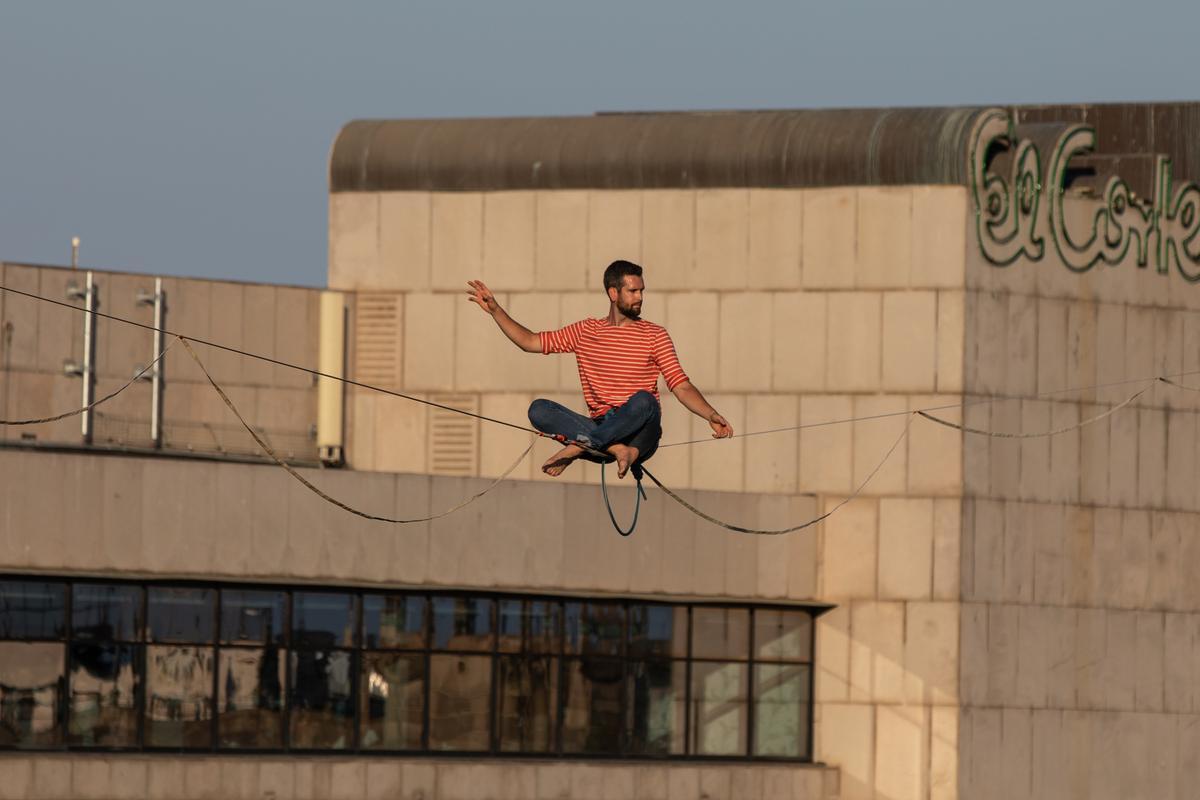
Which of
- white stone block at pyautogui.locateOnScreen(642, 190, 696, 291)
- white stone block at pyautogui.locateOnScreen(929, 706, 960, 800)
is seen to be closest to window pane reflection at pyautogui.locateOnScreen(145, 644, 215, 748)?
white stone block at pyautogui.locateOnScreen(642, 190, 696, 291)

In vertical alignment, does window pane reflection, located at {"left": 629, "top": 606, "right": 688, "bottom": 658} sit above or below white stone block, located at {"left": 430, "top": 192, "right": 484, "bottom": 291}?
below

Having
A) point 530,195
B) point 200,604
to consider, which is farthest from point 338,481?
point 530,195

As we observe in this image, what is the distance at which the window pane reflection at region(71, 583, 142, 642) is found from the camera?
3753cm

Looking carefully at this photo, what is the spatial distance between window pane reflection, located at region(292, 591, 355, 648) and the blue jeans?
Answer: 18396 mm

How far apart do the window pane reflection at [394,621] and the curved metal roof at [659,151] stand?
9765 mm

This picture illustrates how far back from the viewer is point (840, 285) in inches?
1746

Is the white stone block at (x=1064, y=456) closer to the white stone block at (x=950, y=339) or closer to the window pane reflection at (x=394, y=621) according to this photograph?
the white stone block at (x=950, y=339)

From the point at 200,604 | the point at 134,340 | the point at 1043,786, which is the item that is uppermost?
the point at 134,340

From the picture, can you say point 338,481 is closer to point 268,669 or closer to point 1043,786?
point 268,669

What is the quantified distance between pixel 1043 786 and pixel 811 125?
41.7 feet

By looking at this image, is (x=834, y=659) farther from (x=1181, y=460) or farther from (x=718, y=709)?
(x=1181, y=460)

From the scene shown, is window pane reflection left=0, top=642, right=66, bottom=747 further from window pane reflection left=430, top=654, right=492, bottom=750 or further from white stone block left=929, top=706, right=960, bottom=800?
white stone block left=929, top=706, right=960, bottom=800

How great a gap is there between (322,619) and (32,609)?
4903 mm

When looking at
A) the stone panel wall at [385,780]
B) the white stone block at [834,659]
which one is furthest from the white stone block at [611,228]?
the stone panel wall at [385,780]
